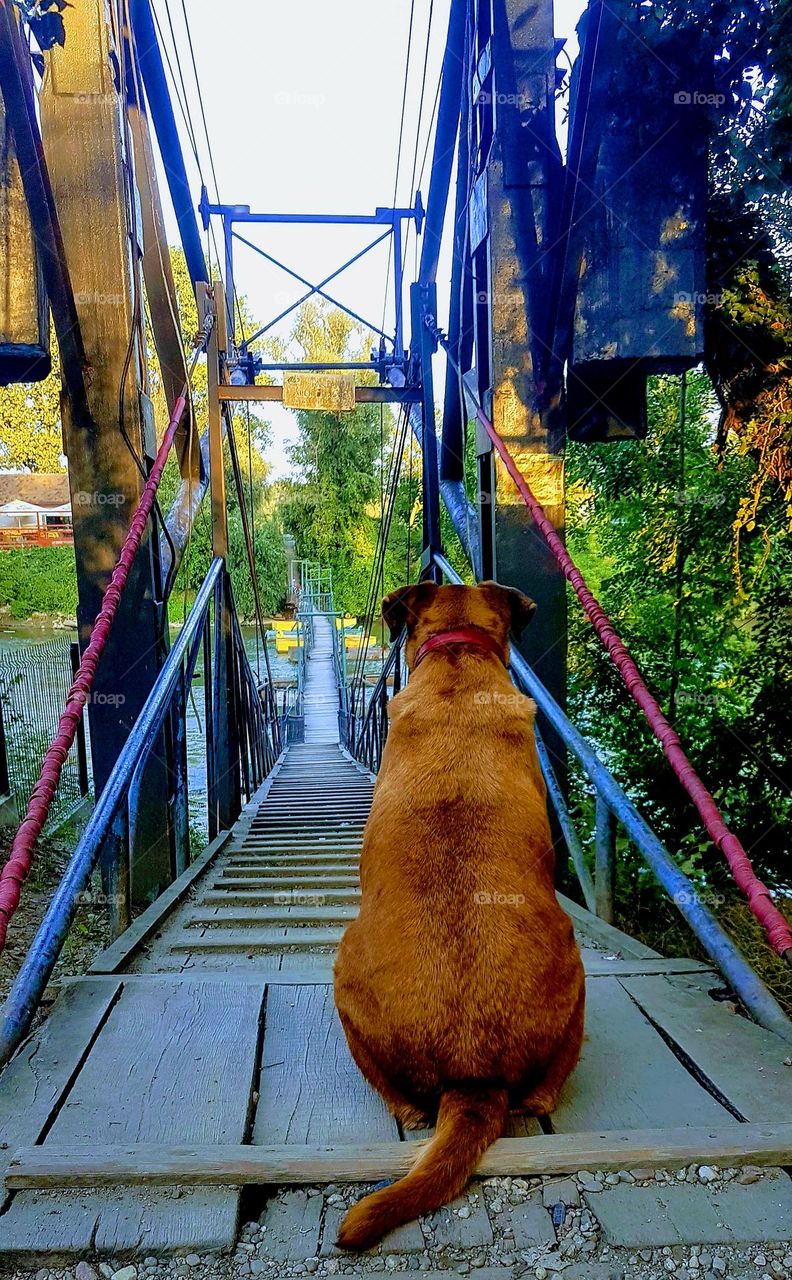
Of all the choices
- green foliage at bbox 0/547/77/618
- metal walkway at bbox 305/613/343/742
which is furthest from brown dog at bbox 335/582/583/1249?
green foliage at bbox 0/547/77/618

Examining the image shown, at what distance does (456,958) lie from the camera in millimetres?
1491

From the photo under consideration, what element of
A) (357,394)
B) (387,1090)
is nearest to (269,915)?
(387,1090)

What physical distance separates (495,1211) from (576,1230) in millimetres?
121

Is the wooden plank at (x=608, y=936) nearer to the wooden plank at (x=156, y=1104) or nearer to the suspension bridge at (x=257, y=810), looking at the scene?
the suspension bridge at (x=257, y=810)

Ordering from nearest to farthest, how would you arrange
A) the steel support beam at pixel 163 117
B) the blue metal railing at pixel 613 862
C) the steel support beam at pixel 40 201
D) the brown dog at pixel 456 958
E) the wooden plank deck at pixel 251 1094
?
1. the wooden plank deck at pixel 251 1094
2. the brown dog at pixel 456 958
3. the blue metal railing at pixel 613 862
4. the steel support beam at pixel 40 201
5. the steel support beam at pixel 163 117

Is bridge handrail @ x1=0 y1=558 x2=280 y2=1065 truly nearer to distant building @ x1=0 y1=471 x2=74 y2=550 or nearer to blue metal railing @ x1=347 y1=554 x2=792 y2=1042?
blue metal railing @ x1=347 y1=554 x2=792 y2=1042

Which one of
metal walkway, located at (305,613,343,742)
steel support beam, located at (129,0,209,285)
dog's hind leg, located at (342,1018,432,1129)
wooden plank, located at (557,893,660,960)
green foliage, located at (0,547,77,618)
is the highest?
steel support beam, located at (129,0,209,285)

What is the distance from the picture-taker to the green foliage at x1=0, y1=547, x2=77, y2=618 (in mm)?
23453

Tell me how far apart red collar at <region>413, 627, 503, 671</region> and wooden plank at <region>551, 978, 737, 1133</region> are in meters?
0.90

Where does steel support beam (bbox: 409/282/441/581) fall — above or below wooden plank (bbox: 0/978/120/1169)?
above

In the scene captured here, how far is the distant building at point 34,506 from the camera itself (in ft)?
99.0

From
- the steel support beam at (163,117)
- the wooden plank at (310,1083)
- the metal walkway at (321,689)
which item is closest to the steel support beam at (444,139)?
the steel support beam at (163,117)

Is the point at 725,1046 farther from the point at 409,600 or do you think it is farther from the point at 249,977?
the point at 409,600

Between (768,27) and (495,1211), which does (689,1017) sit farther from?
(768,27)
